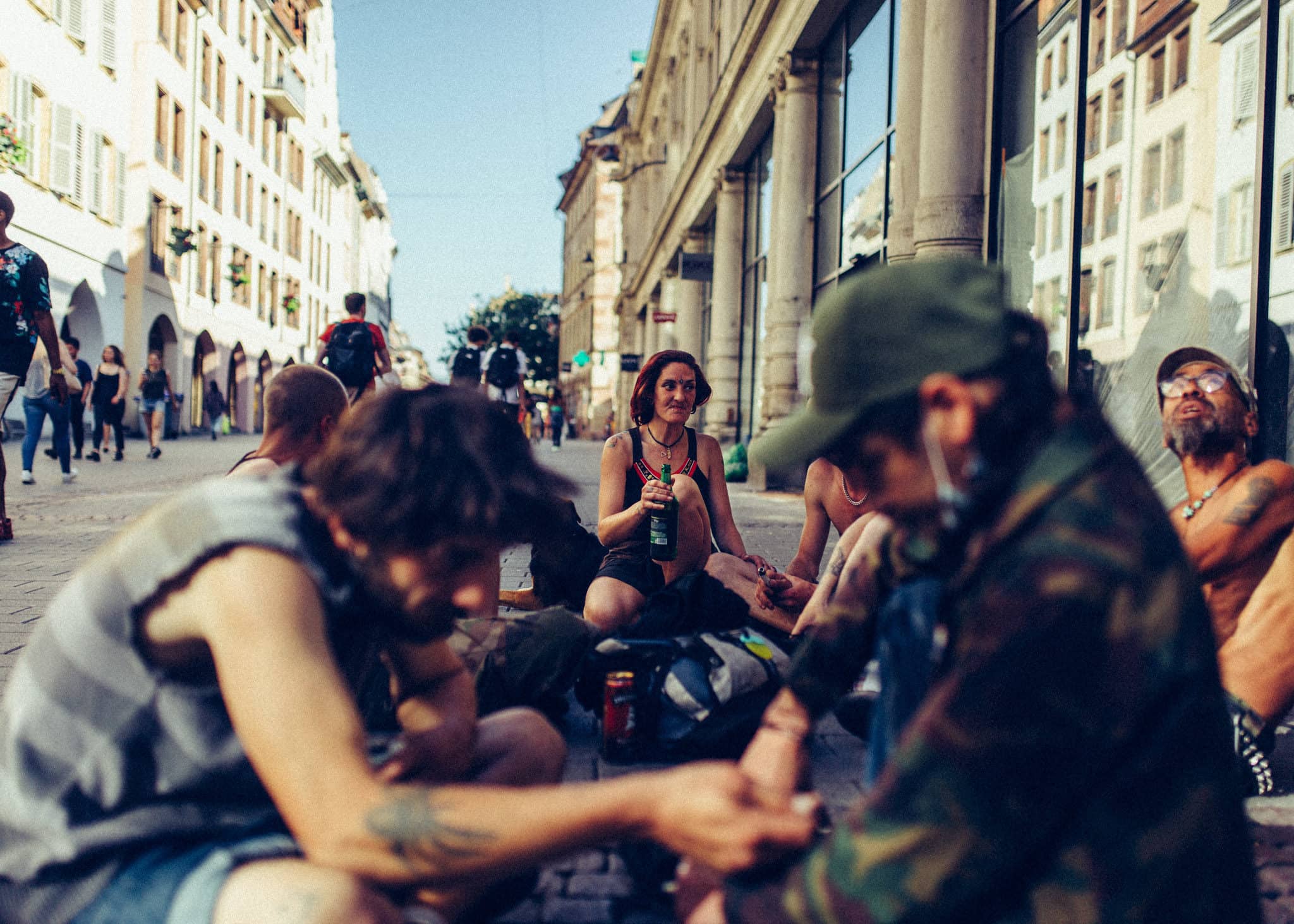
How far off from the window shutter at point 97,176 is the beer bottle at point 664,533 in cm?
2431

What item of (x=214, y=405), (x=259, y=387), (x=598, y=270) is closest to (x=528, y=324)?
(x=598, y=270)

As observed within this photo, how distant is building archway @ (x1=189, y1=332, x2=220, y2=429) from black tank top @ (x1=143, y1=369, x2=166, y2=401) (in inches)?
634

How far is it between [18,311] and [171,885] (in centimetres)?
669

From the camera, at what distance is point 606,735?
136 inches

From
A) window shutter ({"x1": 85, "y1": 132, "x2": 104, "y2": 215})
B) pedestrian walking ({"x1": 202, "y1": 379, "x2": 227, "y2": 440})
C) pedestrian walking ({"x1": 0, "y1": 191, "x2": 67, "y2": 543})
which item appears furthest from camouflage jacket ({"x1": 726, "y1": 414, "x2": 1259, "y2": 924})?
pedestrian walking ({"x1": 202, "y1": 379, "x2": 227, "y2": 440})

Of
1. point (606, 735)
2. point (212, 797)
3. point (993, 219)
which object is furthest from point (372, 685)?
point (993, 219)

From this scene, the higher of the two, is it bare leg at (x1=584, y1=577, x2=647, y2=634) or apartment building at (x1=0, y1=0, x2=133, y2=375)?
apartment building at (x1=0, y1=0, x2=133, y2=375)

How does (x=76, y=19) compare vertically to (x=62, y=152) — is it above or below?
above

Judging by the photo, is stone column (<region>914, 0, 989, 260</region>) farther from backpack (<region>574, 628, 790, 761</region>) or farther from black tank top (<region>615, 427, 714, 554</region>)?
backpack (<region>574, 628, 790, 761</region>)

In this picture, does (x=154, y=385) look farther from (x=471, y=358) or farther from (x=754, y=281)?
(x=754, y=281)

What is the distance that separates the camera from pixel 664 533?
475 centimetres

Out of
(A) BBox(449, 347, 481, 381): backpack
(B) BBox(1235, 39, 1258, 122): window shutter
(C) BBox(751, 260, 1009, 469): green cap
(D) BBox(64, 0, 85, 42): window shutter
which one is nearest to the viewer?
(C) BBox(751, 260, 1009, 469): green cap

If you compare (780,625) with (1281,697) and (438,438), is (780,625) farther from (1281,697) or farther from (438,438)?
(438,438)

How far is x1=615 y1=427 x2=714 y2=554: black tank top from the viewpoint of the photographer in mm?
4977
